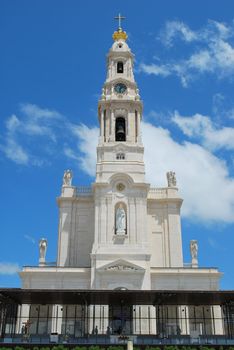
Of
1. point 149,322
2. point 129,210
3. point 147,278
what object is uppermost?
point 129,210

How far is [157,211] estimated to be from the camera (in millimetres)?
62250

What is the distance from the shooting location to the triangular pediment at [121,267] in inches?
2128

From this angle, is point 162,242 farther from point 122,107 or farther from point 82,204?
point 122,107

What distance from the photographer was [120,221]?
58031 mm

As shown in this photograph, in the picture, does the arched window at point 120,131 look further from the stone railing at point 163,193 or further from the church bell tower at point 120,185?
the stone railing at point 163,193

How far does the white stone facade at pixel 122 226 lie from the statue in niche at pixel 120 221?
154 millimetres

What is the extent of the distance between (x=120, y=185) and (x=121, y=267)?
10.9 m

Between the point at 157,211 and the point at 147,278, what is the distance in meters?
10.9

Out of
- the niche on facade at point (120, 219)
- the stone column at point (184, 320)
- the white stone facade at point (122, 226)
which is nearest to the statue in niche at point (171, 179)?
the white stone facade at point (122, 226)

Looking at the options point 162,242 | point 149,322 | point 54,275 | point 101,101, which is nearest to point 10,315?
point 54,275

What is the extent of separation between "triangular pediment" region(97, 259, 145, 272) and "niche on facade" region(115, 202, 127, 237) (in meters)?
3.78

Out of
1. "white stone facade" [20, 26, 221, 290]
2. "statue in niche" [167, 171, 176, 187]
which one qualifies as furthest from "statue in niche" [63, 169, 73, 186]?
"statue in niche" [167, 171, 176, 187]

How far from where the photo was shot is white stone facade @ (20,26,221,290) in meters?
54.9

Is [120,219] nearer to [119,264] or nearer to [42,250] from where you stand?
[119,264]
